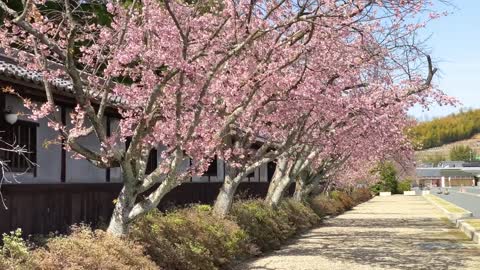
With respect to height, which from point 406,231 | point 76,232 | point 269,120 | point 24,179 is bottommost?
point 406,231

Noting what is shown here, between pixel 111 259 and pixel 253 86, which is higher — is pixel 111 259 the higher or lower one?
the lower one

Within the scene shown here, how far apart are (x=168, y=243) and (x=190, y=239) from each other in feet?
4.00

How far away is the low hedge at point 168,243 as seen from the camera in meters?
8.37

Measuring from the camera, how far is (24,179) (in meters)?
11.7

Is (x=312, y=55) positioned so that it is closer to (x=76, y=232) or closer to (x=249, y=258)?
(x=249, y=258)

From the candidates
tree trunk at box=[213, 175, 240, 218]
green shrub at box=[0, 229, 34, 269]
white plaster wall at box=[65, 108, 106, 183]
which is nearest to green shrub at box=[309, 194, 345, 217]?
tree trunk at box=[213, 175, 240, 218]

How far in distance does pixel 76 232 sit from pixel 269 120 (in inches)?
295

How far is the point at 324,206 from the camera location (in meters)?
36.4

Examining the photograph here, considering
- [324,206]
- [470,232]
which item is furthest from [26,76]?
[324,206]

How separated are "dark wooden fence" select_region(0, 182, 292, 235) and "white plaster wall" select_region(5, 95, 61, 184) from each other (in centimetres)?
60

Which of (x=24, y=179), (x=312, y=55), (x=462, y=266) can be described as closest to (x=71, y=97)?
(x=24, y=179)

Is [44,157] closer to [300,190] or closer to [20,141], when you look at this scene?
[20,141]

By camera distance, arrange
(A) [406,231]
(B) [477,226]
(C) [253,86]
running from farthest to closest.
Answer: (A) [406,231]
(B) [477,226]
(C) [253,86]

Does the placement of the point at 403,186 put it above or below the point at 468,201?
above
